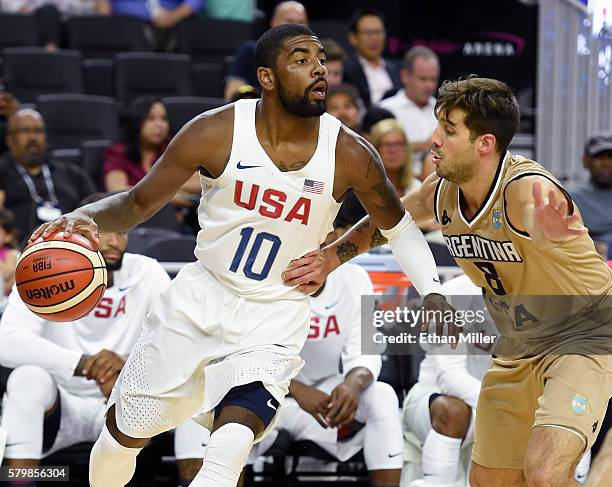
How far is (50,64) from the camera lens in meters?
9.16

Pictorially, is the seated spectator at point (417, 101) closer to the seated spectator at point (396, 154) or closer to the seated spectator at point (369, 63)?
the seated spectator at point (369, 63)

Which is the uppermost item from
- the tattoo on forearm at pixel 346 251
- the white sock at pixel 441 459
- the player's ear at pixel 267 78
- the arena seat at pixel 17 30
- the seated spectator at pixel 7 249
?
the player's ear at pixel 267 78

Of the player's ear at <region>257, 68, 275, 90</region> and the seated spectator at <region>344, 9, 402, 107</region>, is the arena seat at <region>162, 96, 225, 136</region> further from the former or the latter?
the player's ear at <region>257, 68, 275, 90</region>

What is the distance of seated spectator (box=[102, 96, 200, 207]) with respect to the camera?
7.49 metres

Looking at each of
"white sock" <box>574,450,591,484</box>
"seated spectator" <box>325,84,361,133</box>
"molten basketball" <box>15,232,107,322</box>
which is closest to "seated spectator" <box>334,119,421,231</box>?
"seated spectator" <box>325,84,361,133</box>

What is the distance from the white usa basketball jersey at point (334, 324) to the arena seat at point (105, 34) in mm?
4875

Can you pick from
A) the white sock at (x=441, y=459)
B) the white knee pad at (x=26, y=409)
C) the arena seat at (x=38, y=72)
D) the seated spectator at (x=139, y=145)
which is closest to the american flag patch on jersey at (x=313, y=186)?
the white sock at (x=441, y=459)

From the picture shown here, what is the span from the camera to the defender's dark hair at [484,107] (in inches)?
164

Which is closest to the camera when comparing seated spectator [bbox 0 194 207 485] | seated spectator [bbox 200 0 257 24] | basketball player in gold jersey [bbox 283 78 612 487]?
basketball player in gold jersey [bbox 283 78 612 487]

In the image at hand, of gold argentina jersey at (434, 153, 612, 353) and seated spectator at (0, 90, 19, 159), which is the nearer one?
gold argentina jersey at (434, 153, 612, 353)

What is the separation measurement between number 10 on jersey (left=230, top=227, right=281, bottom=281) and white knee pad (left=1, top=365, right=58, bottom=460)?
4.92 ft

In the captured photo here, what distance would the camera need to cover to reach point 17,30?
31.8 ft

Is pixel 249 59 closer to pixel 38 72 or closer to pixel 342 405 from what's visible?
pixel 38 72

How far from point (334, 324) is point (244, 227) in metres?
1.59
